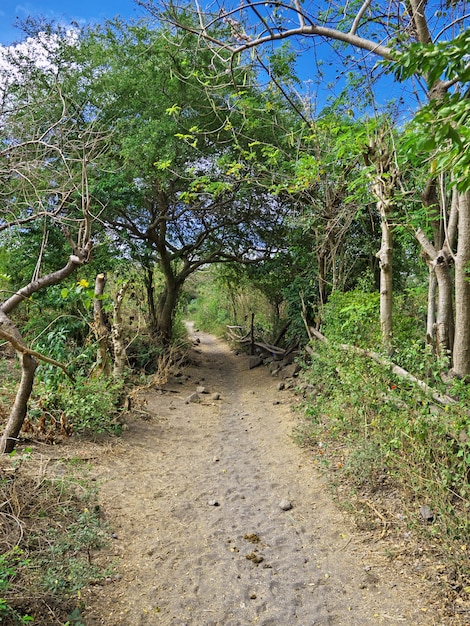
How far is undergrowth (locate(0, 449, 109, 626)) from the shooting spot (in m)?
2.33

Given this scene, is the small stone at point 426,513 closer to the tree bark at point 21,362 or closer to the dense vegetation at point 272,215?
the dense vegetation at point 272,215

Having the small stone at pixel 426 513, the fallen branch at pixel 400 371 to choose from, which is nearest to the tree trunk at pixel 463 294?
the fallen branch at pixel 400 371

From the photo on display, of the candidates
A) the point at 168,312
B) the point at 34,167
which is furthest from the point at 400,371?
the point at 168,312

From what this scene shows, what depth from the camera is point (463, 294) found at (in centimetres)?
388

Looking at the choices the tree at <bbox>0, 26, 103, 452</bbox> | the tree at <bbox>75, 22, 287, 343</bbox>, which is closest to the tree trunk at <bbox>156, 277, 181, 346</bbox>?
the tree at <bbox>75, 22, 287, 343</bbox>

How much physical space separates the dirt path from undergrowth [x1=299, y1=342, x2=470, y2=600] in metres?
0.34

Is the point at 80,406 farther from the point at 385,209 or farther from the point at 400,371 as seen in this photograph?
the point at 385,209

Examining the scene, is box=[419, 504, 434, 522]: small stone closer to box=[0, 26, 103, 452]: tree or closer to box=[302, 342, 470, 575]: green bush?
box=[302, 342, 470, 575]: green bush

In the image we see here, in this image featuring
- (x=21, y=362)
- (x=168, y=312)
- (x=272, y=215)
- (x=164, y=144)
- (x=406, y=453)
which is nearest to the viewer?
(x=406, y=453)

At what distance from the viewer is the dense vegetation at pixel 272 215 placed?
342 centimetres

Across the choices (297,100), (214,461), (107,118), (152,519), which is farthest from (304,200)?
(152,519)

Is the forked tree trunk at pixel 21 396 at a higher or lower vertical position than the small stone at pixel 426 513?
higher

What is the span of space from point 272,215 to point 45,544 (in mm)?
9423

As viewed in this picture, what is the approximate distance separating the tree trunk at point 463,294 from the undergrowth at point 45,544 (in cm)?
352
